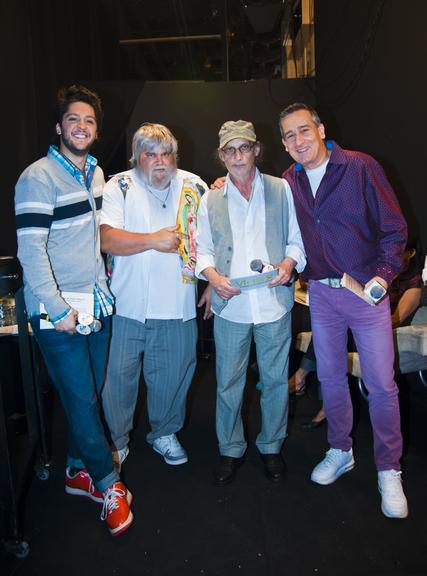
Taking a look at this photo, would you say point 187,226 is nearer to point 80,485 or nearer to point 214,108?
point 80,485

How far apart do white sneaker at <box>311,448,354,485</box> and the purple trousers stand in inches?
8.8

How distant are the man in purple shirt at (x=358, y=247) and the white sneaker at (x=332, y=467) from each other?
233mm

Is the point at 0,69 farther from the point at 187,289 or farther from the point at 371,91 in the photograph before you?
the point at 371,91

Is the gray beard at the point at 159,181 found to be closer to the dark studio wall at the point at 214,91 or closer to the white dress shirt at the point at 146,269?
the white dress shirt at the point at 146,269

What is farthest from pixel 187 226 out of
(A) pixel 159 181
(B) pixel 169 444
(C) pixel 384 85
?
(C) pixel 384 85

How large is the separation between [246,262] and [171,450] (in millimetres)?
1063

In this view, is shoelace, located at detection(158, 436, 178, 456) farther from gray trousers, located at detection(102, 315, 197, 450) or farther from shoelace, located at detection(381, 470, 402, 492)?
shoelace, located at detection(381, 470, 402, 492)

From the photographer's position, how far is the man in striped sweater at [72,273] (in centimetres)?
167

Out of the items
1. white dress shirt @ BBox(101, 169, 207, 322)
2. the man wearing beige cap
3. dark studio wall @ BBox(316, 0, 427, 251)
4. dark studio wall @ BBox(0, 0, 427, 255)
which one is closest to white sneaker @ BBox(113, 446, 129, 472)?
the man wearing beige cap

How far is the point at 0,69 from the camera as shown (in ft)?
8.67

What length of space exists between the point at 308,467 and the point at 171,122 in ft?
14.2

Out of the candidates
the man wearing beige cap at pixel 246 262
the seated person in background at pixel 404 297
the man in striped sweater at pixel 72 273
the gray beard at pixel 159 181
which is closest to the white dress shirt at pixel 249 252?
the man wearing beige cap at pixel 246 262

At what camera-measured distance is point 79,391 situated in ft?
5.95

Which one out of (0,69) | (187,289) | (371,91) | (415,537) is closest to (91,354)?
(187,289)
